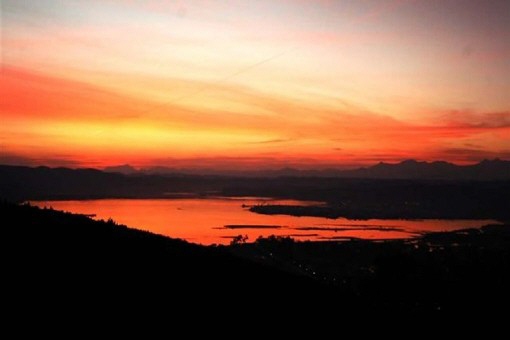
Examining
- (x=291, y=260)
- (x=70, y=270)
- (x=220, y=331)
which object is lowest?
(x=291, y=260)

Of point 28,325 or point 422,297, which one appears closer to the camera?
point 28,325

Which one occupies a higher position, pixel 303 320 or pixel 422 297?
pixel 303 320

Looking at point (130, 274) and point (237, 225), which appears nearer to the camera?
point (130, 274)

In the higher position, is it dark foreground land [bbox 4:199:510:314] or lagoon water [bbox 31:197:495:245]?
dark foreground land [bbox 4:199:510:314]

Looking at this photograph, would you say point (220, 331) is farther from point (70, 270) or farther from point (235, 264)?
point (235, 264)

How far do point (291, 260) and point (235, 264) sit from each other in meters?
88.9

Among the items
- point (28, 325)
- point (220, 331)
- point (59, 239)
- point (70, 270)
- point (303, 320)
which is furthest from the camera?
point (59, 239)

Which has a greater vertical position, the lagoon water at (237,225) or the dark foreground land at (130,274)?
the dark foreground land at (130,274)

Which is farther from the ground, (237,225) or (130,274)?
(130,274)

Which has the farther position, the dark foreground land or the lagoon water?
the lagoon water

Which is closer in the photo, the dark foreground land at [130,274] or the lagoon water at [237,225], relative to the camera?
the dark foreground land at [130,274]

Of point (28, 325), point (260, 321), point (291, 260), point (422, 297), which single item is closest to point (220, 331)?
point (260, 321)

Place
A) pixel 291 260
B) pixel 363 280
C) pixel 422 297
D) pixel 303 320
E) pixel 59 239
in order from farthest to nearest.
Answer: pixel 291 260
pixel 363 280
pixel 422 297
pixel 59 239
pixel 303 320

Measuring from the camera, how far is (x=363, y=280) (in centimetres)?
7619
